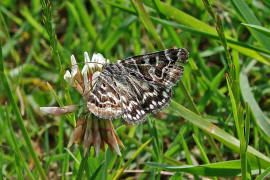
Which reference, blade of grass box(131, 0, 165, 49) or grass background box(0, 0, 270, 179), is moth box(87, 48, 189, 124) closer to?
grass background box(0, 0, 270, 179)

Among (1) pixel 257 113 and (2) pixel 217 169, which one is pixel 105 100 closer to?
(2) pixel 217 169

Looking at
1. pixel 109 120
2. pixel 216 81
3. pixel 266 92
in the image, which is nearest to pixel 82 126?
pixel 109 120

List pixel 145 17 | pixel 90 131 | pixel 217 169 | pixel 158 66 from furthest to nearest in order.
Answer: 1. pixel 145 17
2. pixel 158 66
3. pixel 217 169
4. pixel 90 131

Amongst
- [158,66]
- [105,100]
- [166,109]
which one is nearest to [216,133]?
[166,109]

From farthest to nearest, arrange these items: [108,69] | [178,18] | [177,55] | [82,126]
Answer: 1. [178,18]
2. [177,55]
3. [108,69]
4. [82,126]

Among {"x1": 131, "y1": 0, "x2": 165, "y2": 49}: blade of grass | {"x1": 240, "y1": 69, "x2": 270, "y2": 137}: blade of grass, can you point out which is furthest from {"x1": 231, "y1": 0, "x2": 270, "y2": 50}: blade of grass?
{"x1": 131, "y1": 0, "x2": 165, "y2": 49}: blade of grass

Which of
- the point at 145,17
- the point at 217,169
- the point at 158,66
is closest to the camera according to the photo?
the point at 217,169

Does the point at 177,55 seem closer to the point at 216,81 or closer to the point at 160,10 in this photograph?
the point at 160,10
